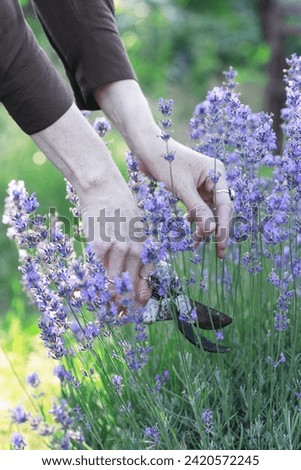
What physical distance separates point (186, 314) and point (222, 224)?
31 cm

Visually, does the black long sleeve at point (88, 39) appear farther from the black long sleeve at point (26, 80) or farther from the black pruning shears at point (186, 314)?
the black pruning shears at point (186, 314)

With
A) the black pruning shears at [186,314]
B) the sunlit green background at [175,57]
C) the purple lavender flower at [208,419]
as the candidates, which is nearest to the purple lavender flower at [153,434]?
the purple lavender flower at [208,419]

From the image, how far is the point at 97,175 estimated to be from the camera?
1.78 m

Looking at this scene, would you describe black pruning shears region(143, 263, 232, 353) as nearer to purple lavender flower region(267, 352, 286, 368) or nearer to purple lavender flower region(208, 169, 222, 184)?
purple lavender flower region(267, 352, 286, 368)

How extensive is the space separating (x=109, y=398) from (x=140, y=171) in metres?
0.69

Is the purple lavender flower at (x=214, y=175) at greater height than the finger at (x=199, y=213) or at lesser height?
greater

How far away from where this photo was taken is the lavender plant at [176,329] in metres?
1.63

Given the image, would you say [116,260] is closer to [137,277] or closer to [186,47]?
[137,277]

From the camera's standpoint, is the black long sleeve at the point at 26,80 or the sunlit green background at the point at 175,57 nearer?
the black long sleeve at the point at 26,80

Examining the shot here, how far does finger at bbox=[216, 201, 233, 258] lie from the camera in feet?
6.24

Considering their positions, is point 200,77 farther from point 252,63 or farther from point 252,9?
point 252,9

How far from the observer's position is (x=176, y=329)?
188 centimetres

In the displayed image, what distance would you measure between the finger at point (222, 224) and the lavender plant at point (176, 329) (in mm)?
39
